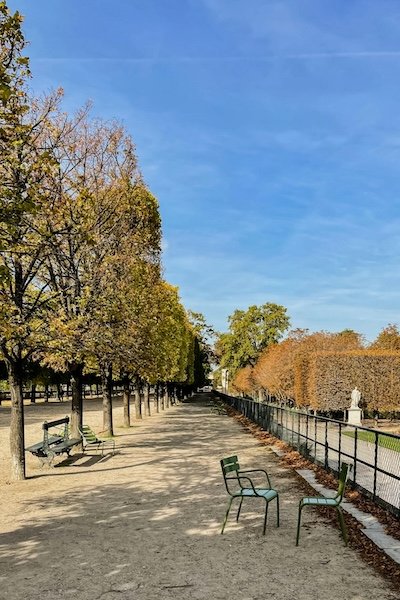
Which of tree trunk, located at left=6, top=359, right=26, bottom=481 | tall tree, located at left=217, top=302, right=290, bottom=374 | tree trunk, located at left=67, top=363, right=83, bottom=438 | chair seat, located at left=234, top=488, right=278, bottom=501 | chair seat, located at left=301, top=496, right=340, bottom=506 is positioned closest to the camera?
chair seat, located at left=301, top=496, right=340, bottom=506

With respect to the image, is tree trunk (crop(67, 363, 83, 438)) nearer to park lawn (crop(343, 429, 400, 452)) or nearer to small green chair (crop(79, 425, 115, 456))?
small green chair (crop(79, 425, 115, 456))

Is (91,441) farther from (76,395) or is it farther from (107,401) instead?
(107,401)

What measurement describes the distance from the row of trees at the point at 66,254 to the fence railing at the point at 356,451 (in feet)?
18.1

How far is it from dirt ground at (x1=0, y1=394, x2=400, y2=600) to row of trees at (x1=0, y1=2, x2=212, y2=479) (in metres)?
2.91

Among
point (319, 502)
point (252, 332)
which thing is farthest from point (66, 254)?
point (252, 332)

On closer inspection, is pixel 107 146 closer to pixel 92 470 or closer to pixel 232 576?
pixel 92 470

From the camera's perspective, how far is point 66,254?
1805 centimetres

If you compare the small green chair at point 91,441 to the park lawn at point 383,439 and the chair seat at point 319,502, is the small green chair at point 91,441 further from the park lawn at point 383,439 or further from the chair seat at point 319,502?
the chair seat at point 319,502

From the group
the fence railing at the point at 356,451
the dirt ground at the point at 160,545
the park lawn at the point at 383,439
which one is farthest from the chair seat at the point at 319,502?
the park lawn at the point at 383,439

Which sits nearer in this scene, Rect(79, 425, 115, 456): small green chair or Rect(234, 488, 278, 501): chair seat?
Rect(234, 488, 278, 501): chair seat

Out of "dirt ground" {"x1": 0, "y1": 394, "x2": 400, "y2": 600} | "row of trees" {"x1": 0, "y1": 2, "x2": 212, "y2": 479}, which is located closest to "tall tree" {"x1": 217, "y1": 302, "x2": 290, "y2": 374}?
"row of trees" {"x1": 0, "y1": 2, "x2": 212, "y2": 479}

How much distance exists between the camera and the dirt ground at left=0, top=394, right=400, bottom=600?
624cm

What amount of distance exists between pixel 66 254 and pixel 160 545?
11643 millimetres

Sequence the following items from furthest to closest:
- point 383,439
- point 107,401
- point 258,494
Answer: point 107,401
point 383,439
point 258,494
